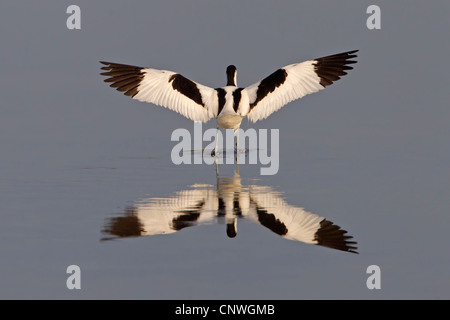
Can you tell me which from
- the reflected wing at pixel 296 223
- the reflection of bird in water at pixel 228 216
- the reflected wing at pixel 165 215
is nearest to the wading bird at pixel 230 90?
the reflection of bird in water at pixel 228 216

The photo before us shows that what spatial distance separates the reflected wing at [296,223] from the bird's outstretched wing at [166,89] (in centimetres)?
391

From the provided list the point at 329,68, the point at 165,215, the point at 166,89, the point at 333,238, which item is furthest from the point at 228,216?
the point at 329,68

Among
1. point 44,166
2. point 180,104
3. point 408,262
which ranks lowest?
point 408,262

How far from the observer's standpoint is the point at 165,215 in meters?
9.95

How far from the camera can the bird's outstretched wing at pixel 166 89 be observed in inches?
576

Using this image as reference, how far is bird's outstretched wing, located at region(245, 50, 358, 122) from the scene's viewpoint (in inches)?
568

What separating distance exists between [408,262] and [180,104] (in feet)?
24.5

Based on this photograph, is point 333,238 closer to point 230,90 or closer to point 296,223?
point 296,223

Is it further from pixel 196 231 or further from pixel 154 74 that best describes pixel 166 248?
pixel 154 74

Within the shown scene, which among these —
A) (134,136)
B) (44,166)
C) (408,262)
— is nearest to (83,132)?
(134,136)

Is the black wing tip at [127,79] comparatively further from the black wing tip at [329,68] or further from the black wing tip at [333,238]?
the black wing tip at [333,238]

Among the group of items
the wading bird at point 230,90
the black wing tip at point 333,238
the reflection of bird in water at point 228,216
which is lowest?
the black wing tip at point 333,238

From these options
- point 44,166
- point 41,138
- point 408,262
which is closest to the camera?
point 408,262

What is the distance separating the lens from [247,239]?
29.5 ft
